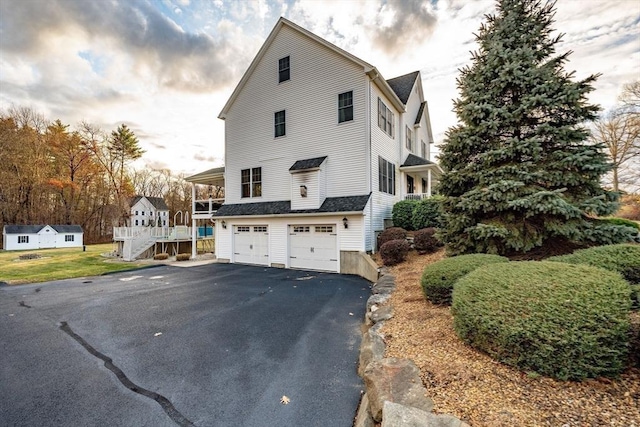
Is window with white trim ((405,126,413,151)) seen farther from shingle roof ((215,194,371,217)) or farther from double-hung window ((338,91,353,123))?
shingle roof ((215,194,371,217))

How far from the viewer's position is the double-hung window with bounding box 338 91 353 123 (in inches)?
477

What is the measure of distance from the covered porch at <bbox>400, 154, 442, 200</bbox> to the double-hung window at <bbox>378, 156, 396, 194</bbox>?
3.86ft

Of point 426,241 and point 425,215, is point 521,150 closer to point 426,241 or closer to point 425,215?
point 426,241

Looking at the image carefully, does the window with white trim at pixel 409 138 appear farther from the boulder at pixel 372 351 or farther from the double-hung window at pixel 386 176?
the boulder at pixel 372 351

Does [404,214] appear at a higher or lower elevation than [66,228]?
higher

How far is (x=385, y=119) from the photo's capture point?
1352 centimetres

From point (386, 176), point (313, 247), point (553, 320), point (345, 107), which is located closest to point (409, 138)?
point (386, 176)

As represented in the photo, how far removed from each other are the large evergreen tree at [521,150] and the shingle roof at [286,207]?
4.29m

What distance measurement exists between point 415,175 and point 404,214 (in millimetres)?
5983

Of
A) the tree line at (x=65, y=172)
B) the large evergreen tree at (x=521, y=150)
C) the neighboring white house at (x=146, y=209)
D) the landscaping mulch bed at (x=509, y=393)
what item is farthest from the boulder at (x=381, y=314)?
the neighboring white house at (x=146, y=209)

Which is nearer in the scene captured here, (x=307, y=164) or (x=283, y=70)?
(x=307, y=164)

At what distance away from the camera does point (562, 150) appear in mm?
6398

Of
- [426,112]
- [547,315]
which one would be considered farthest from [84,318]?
[426,112]

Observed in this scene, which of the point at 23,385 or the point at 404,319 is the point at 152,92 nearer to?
the point at 23,385
